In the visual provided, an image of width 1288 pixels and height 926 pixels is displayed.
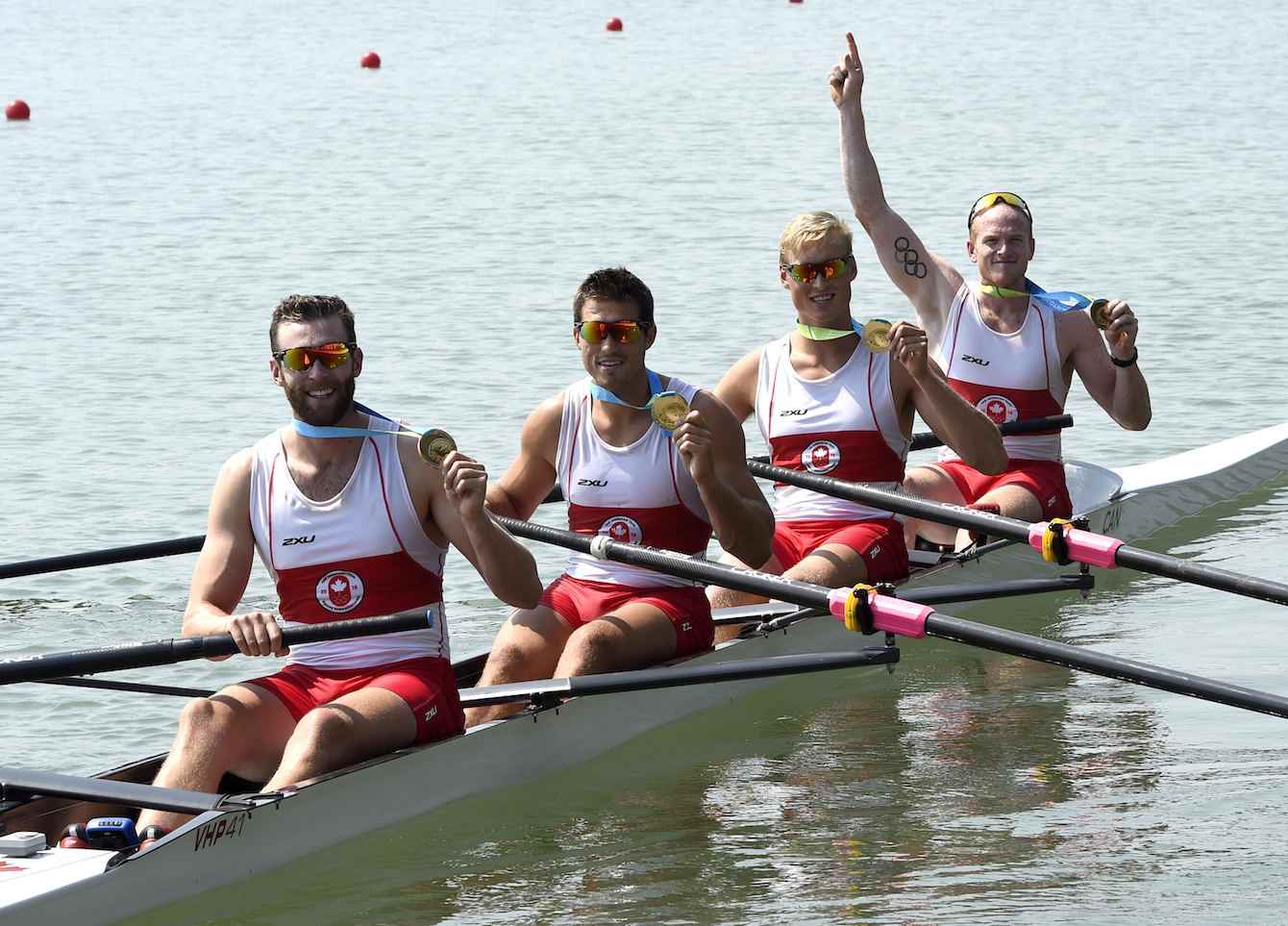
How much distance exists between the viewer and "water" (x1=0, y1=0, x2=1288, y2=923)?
6.38 meters

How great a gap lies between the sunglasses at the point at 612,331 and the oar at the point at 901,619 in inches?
25.8

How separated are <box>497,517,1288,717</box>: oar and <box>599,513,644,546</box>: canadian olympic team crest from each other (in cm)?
14

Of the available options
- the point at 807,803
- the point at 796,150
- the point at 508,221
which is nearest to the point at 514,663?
the point at 807,803

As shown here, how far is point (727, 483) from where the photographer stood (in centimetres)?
657

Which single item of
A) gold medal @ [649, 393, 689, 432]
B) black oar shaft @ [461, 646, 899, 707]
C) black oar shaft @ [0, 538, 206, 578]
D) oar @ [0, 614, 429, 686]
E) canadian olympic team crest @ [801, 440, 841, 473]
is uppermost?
gold medal @ [649, 393, 689, 432]

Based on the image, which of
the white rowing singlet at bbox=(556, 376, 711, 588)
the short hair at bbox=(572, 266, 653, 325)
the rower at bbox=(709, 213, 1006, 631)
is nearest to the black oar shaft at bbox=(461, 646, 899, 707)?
the white rowing singlet at bbox=(556, 376, 711, 588)

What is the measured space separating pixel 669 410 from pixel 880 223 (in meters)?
2.61

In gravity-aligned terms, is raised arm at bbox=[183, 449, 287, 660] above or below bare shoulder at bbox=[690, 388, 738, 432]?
below

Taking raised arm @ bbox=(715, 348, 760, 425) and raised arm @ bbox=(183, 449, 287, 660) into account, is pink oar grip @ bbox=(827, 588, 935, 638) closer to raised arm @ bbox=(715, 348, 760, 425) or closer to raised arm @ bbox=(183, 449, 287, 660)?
raised arm @ bbox=(715, 348, 760, 425)

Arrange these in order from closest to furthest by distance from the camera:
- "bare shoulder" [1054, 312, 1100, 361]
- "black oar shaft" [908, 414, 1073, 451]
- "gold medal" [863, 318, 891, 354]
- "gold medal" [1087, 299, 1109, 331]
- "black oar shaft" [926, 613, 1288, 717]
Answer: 1. "black oar shaft" [926, 613, 1288, 717]
2. "gold medal" [863, 318, 891, 354]
3. "gold medal" [1087, 299, 1109, 331]
4. "black oar shaft" [908, 414, 1073, 451]
5. "bare shoulder" [1054, 312, 1100, 361]


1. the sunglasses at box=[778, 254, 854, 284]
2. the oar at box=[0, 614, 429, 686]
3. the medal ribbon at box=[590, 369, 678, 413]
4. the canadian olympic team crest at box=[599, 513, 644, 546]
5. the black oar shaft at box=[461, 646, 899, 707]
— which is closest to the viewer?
the oar at box=[0, 614, 429, 686]

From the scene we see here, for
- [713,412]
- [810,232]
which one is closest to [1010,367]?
[810,232]

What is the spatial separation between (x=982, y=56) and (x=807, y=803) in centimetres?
2755

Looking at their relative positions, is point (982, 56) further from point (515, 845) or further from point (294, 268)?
point (515, 845)
